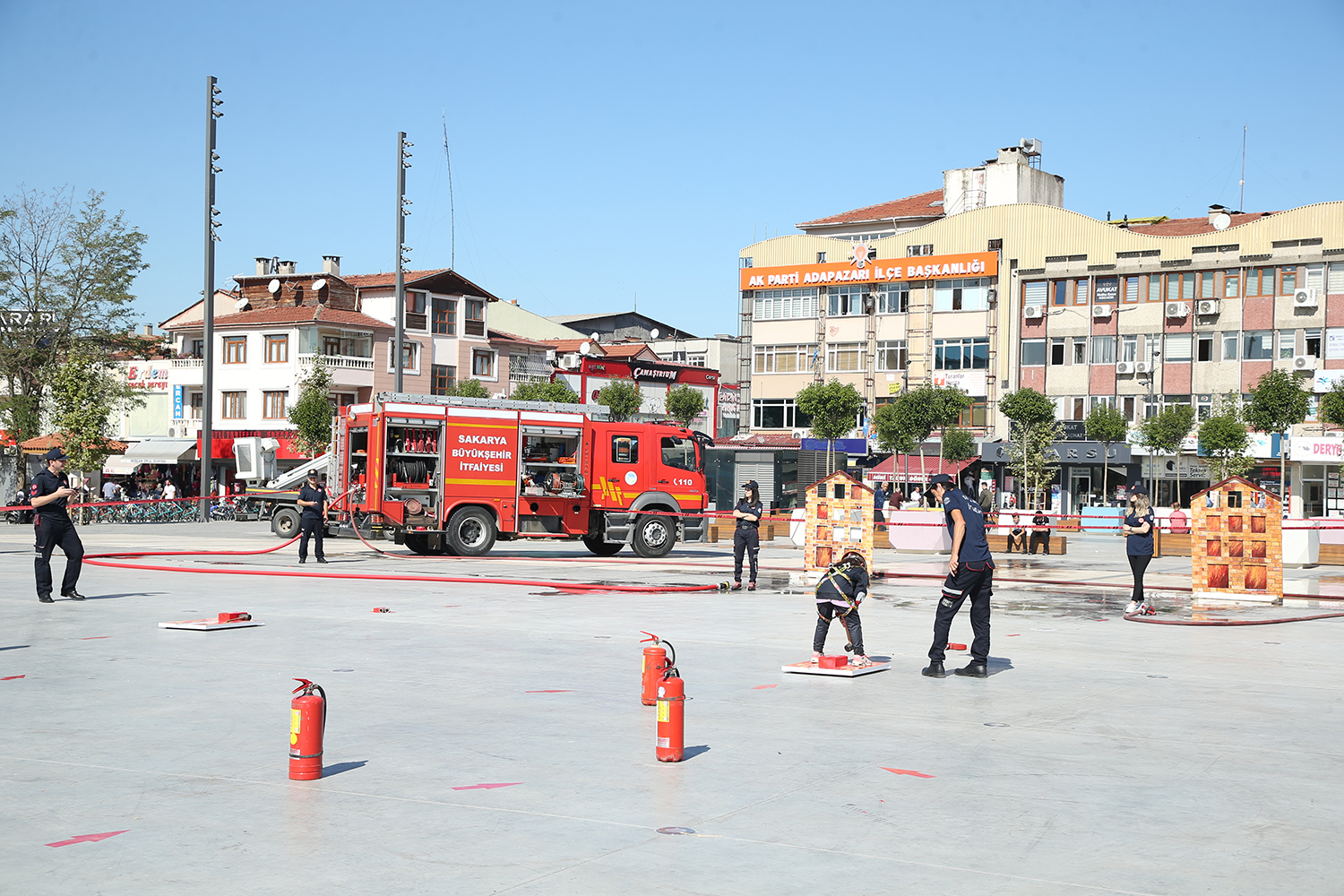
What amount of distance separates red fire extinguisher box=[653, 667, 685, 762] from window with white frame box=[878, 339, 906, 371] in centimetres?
6426

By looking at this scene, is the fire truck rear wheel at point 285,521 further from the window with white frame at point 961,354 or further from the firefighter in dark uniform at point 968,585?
the window with white frame at point 961,354

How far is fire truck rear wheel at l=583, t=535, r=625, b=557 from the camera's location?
2922 centimetres

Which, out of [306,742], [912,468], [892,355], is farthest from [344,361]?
[306,742]

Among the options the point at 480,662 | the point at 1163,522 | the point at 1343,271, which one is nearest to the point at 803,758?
the point at 480,662

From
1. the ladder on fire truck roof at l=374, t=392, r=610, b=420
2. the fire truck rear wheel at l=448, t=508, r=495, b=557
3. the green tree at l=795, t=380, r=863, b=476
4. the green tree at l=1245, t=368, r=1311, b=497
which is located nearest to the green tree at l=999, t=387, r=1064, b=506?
the green tree at l=795, t=380, r=863, b=476

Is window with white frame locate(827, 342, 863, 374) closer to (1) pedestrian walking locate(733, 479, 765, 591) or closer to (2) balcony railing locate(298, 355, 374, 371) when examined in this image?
(2) balcony railing locate(298, 355, 374, 371)

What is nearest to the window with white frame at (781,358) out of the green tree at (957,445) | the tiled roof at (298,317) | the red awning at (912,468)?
the red awning at (912,468)

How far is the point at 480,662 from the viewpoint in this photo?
11555 millimetres

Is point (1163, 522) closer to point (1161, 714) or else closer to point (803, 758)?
point (1161, 714)

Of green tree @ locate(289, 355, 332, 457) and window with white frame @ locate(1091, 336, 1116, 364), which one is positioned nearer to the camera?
green tree @ locate(289, 355, 332, 457)

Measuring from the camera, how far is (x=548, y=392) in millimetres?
71062

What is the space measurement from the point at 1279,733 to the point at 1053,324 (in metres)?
59.6

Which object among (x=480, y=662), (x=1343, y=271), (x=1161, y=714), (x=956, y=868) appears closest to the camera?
(x=956, y=868)

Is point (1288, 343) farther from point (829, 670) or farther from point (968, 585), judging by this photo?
point (829, 670)
